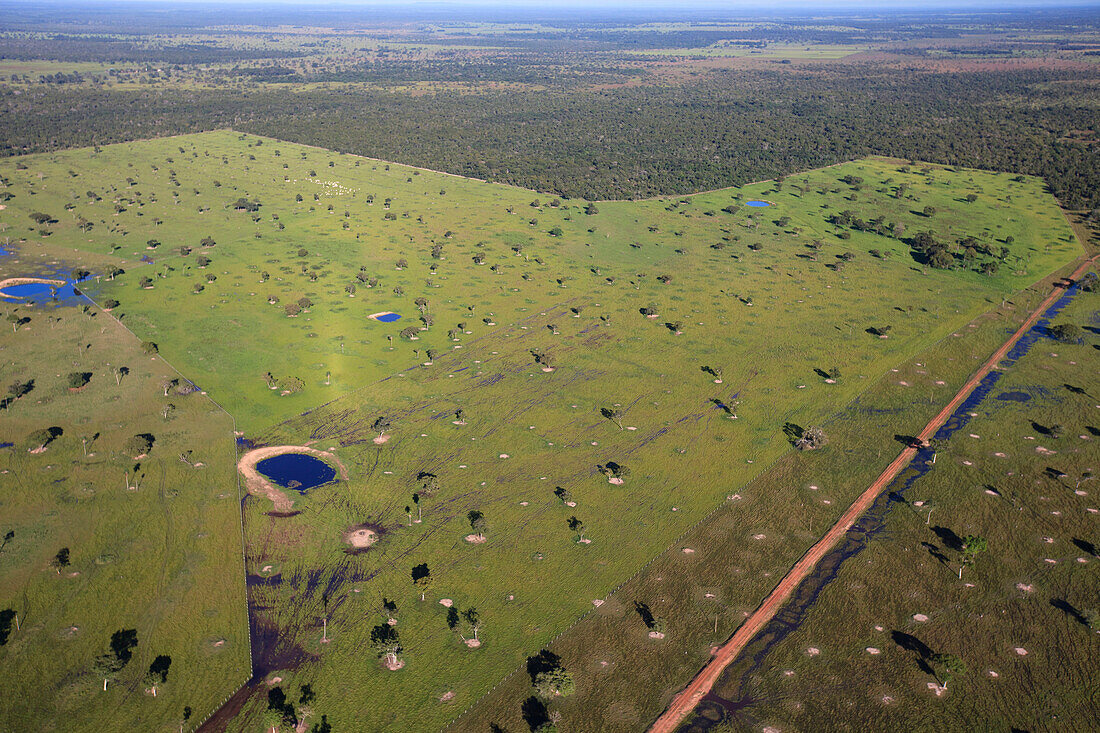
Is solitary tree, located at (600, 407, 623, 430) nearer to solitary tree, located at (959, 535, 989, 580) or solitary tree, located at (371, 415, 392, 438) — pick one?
solitary tree, located at (371, 415, 392, 438)

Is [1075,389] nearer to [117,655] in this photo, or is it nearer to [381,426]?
[381,426]

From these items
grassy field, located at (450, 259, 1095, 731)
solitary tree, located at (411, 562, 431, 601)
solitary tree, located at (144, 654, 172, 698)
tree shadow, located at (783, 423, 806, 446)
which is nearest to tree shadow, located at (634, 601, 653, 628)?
grassy field, located at (450, 259, 1095, 731)

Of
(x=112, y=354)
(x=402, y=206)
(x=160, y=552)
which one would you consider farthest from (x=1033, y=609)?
(x=402, y=206)

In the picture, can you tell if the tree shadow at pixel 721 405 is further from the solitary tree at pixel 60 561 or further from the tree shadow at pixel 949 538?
the solitary tree at pixel 60 561

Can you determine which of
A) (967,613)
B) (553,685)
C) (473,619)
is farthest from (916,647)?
(473,619)

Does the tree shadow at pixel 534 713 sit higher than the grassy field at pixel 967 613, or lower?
higher

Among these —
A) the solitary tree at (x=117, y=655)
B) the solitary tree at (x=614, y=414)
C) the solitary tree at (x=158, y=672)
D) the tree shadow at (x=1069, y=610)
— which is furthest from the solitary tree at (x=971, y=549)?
the solitary tree at (x=117, y=655)
